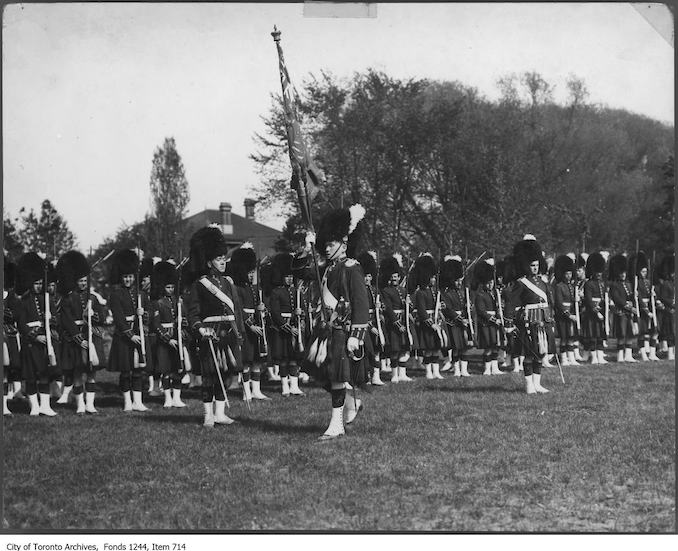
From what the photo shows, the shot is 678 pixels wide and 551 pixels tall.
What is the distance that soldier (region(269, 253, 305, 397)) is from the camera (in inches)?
553

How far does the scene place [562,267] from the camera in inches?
699

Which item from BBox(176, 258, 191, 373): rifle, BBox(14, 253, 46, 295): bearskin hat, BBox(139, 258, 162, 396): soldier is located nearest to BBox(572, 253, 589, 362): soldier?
BBox(176, 258, 191, 373): rifle

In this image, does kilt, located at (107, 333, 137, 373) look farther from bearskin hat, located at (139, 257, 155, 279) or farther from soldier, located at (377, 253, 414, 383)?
soldier, located at (377, 253, 414, 383)

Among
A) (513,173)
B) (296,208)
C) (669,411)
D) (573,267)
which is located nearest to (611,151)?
(513,173)

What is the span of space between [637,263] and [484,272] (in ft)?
12.7

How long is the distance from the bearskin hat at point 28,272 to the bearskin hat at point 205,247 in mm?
2575

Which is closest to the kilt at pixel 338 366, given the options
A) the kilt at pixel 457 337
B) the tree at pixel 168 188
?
the kilt at pixel 457 337

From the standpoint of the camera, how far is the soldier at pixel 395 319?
617 inches

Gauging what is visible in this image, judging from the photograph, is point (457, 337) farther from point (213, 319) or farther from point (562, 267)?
point (213, 319)

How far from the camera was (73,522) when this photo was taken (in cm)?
670

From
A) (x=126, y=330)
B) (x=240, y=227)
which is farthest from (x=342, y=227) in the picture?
(x=240, y=227)

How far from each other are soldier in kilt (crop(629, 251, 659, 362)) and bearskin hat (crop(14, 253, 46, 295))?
41.8ft

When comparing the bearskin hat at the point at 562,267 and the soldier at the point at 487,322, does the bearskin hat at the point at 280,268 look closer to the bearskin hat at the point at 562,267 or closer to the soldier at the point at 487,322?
the soldier at the point at 487,322

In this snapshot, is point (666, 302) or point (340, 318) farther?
point (666, 302)
